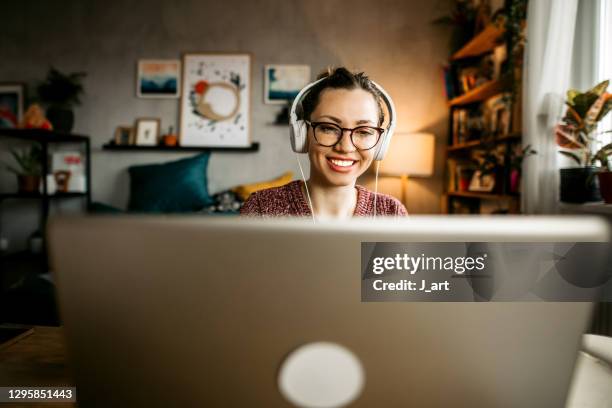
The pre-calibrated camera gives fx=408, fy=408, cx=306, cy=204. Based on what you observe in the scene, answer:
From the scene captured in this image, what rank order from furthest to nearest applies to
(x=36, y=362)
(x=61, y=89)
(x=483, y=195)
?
1. (x=61, y=89)
2. (x=483, y=195)
3. (x=36, y=362)

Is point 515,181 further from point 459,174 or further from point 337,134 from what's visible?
point 337,134

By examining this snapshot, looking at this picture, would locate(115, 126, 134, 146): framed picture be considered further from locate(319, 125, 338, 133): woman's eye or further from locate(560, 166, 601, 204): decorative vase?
locate(560, 166, 601, 204): decorative vase

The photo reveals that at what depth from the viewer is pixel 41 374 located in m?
0.64

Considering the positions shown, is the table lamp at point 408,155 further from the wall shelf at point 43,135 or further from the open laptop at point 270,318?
the open laptop at point 270,318

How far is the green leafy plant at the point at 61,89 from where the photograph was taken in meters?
3.25

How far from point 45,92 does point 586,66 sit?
3697 mm

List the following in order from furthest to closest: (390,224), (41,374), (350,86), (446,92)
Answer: (446,92) → (350,86) → (41,374) → (390,224)

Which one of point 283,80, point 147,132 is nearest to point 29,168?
point 147,132

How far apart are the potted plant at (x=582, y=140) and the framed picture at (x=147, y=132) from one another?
2837 mm

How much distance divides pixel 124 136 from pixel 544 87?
3.01m

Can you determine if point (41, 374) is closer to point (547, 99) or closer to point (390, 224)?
point (390, 224)

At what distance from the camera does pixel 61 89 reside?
10.7ft

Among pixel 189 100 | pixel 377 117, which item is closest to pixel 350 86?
pixel 377 117

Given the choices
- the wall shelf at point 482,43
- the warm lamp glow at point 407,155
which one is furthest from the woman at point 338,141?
the warm lamp glow at point 407,155
